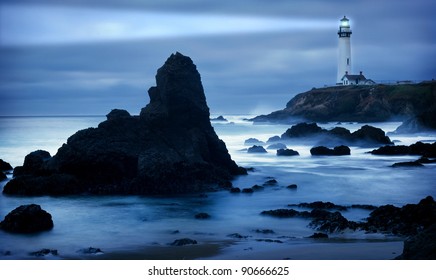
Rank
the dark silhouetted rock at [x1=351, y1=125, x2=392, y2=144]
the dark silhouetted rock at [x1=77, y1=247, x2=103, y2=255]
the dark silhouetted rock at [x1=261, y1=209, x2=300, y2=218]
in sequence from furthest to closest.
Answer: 1. the dark silhouetted rock at [x1=351, y1=125, x2=392, y2=144]
2. the dark silhouetted rock at [x1=261, y1=209, x2=300, y2=218]
3. the dark silhouetted rock at [x1=77, y1=247, x2=103, y2=255]

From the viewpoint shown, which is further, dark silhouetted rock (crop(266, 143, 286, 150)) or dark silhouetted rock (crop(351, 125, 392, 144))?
dark silhouetted rock (crop(266, 143, 286, 150))

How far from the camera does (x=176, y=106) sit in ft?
35.8

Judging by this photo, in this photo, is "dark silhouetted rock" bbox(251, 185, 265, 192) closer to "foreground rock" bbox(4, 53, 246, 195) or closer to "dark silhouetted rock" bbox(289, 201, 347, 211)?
"foreground rock" bbox(4, 53, 246, 195)

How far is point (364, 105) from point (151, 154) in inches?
395

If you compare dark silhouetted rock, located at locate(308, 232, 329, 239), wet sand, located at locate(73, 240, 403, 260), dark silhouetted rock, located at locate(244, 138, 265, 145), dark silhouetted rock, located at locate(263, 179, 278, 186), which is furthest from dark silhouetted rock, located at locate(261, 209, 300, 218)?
dark silhouetted rock, located at locate(244, 138, 265, 145)

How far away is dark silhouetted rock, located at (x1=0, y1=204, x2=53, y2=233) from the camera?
6.48 metres

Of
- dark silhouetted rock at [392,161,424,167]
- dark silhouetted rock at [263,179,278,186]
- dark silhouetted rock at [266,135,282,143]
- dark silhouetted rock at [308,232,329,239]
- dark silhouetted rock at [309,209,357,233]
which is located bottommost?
dark silhouetted rock at [308,232,329,239]

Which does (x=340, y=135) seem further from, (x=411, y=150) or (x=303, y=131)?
(x=411, y=150)

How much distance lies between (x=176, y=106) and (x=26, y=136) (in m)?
3.06

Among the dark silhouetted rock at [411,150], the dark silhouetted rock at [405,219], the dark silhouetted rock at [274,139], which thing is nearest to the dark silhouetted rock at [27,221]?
the dark silhouetted rock at [405,219]

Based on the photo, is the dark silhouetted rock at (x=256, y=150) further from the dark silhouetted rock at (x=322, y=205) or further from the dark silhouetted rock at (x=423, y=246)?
the dark silhouetted rock at (x=423, y=246)

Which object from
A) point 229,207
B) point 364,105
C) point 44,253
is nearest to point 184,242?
point 44,253

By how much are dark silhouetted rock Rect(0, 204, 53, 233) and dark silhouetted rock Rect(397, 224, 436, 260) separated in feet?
12.0
